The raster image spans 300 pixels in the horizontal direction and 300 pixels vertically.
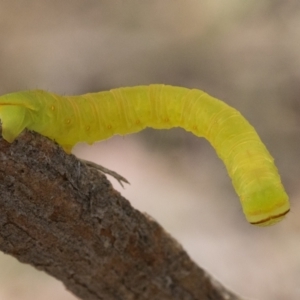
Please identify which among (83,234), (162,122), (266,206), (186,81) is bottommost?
(83,234)

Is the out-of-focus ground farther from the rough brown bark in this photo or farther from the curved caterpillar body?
the curved caterpillar body

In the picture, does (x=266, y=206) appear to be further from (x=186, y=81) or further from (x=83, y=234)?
(x=186, y=81)

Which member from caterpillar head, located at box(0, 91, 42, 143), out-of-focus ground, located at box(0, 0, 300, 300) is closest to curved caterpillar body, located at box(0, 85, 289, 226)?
caterpillar head, located at box(0, 91, 42, 143)

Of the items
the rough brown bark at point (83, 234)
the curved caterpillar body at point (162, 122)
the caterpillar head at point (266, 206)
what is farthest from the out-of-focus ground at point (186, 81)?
the caterpillar head at point (266, 206)

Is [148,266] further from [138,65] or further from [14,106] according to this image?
[138,65]

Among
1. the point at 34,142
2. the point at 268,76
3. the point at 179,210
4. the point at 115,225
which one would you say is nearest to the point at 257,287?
the point at 179,210

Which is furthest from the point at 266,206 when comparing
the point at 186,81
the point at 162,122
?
the point at 186,81
